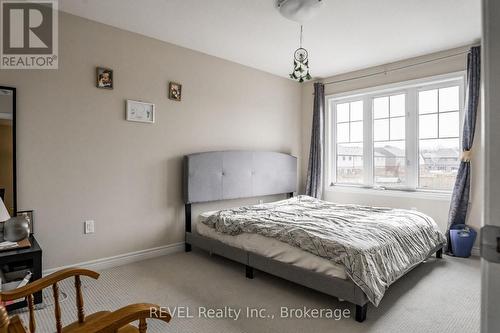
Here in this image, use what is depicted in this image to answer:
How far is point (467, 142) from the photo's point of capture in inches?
139

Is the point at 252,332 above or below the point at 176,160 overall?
below

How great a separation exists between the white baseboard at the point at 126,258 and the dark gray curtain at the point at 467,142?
340cm

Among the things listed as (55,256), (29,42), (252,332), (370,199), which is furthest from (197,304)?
(370,199)

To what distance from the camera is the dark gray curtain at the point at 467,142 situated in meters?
3.46

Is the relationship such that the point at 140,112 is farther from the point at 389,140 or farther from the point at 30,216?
the point at 389,140

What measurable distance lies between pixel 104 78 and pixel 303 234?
254 cm

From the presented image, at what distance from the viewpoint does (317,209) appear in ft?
12.3

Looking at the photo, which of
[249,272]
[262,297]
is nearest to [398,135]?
[249,272]

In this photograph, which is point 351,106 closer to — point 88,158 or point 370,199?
point 370,199

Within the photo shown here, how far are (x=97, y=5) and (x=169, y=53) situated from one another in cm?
97

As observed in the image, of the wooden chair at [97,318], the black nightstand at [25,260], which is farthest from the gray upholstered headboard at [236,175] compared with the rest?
the wooden chair at [97,318]

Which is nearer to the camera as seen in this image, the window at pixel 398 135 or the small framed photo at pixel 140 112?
the small framed photo at pixel 140 112

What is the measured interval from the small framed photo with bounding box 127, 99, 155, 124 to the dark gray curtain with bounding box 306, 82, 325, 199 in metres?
2.68

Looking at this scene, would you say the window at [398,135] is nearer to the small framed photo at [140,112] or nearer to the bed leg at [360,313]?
the bed leg at [360,313]
